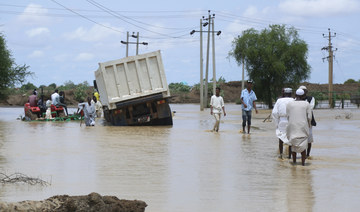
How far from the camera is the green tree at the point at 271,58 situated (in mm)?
52938

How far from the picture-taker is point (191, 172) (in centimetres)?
1040

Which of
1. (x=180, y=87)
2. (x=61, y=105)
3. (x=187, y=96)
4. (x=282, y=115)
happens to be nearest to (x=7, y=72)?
(x=61, y=105)

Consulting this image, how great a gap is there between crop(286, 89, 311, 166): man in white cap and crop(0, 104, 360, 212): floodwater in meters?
0.41

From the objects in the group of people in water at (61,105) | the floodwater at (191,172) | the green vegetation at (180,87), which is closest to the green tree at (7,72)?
the group of people in water at (61,105)

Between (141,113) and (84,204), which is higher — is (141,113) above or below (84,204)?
above

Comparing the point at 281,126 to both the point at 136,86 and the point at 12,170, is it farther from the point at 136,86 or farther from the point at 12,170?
the point at 136,86

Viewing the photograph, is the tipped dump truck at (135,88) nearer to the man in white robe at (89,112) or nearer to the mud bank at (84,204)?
the man in white robe at (89,112)

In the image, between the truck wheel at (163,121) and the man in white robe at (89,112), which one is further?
the truck wheel at (163,121)

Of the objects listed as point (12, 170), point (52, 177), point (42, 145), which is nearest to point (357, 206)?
point (52, 177)

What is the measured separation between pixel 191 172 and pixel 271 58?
4310cm

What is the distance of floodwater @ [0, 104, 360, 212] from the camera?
25.0ft

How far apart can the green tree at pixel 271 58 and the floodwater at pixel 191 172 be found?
3623cm

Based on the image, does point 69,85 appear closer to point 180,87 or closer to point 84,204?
point 180,87

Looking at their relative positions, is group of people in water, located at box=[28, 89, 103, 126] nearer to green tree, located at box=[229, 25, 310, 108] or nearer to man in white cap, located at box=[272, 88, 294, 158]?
man in white cap, located at box=[272, 88, 294, 158]
